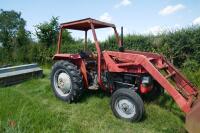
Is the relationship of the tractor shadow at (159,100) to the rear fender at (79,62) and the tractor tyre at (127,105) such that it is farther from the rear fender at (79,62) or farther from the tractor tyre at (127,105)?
the rear fender at (79,62)

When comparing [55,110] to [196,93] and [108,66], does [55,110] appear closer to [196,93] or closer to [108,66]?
[108,66]

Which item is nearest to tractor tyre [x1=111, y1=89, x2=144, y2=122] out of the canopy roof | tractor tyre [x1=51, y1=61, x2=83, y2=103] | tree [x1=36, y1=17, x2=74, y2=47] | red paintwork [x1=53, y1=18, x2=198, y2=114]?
red paintwork [x1=53, y1=18, x2=198, y2=114]

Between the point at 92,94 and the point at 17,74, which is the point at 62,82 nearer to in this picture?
the point at 92,94

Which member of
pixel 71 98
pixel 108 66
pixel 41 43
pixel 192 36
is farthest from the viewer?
pixel 41 43

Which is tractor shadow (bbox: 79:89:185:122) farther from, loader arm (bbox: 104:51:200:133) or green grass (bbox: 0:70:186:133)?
loader arm (bbox: 104:51:200:133)

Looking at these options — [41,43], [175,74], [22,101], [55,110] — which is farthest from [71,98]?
[41,43]

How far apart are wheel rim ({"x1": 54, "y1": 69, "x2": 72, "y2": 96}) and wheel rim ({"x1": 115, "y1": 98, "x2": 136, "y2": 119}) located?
1514 millimetres

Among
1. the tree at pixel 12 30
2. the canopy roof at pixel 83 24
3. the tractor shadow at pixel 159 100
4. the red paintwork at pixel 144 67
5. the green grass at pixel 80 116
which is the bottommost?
the green grass at pixel 80 116

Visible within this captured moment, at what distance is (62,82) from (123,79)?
5.00ft

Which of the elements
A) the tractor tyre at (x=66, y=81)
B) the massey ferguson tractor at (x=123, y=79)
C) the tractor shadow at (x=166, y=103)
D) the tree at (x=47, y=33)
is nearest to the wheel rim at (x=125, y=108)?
the massey ferguson tractor at (x=123, y=79)

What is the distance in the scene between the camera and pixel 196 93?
15.7ft

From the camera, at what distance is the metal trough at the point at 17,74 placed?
26.9ft

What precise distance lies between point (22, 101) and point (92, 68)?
1.77 metres

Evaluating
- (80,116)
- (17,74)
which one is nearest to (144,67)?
(80,116)
